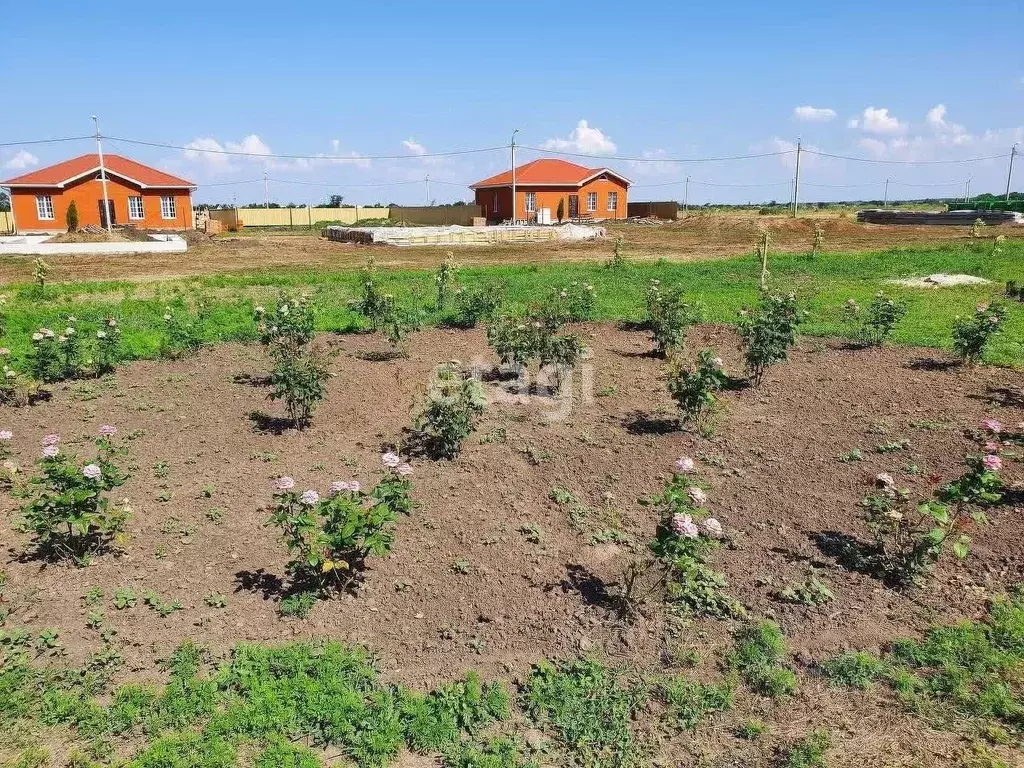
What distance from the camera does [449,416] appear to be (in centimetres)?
559

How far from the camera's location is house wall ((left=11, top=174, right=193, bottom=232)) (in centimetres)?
3284

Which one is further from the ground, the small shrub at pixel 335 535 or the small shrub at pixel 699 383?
the small shrub at pixel 699 383

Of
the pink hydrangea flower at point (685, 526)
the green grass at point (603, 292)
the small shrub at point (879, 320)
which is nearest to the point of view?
the pink hydrangea flower at point (685, 526)

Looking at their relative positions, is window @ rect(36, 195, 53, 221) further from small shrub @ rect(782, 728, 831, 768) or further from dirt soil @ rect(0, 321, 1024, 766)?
small shrub @ rect(782, 728, 831, 768)

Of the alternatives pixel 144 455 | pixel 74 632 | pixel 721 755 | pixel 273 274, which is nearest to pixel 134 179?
pixel 273 274

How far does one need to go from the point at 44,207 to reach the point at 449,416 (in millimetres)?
36096

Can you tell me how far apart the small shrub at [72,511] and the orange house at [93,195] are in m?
33.4

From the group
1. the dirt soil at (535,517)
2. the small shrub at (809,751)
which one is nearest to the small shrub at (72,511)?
the dirt soil at (535,517)

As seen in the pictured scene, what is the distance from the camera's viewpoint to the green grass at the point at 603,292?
10.1 metres

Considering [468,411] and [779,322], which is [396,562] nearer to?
[468,411]

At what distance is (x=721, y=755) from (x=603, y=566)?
1.46 metres

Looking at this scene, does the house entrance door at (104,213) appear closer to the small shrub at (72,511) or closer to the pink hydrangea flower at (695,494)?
the small shrub at (72,511)

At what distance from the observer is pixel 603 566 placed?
14.2 ft

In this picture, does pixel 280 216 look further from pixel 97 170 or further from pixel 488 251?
pixel 488 251
